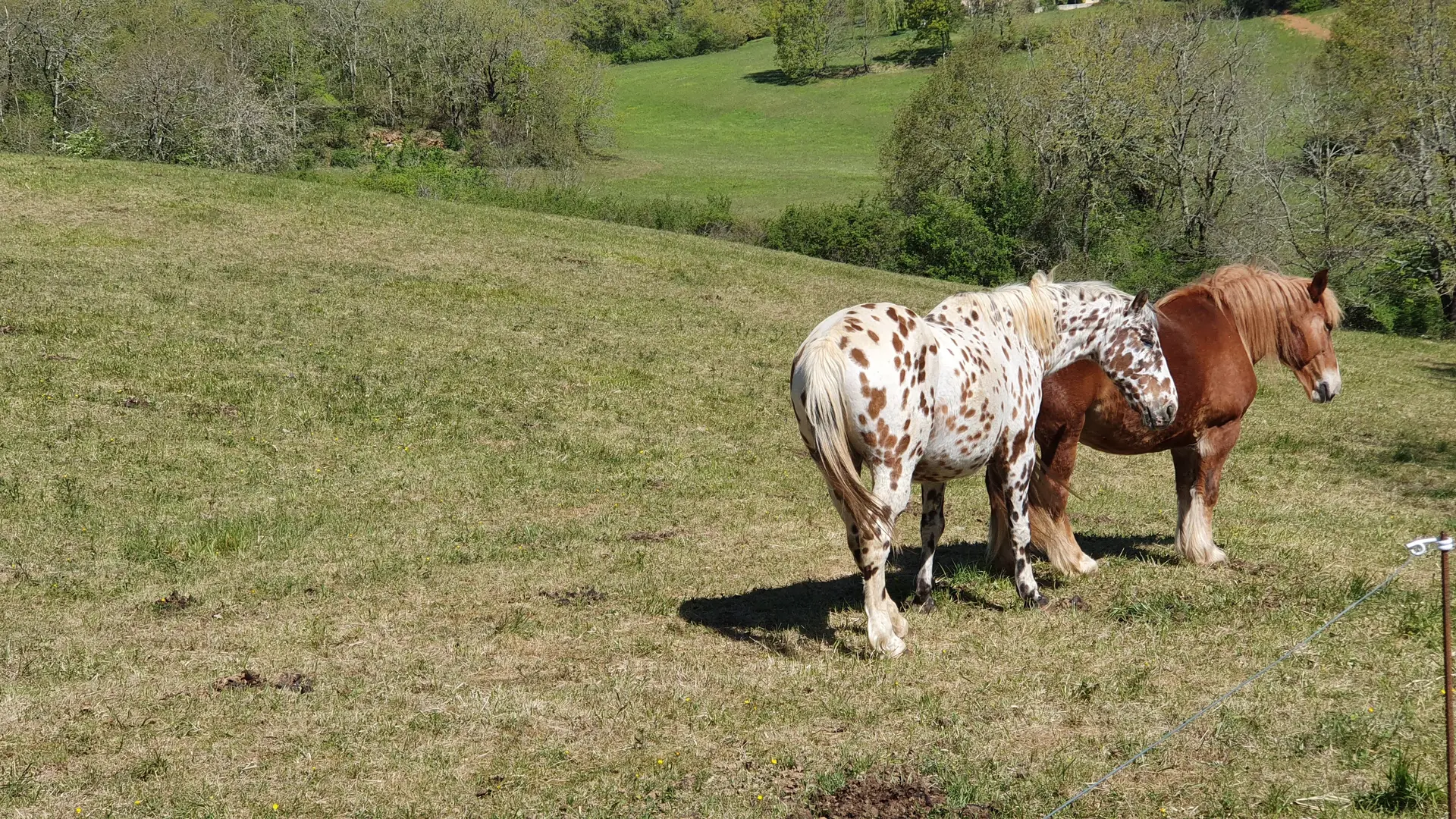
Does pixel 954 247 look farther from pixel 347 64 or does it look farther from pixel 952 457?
pixel 347 64

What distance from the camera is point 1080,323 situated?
9.09 meters

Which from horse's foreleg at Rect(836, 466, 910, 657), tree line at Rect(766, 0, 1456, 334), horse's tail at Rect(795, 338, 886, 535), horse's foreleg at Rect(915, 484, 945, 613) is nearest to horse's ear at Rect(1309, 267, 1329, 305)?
horse's foreleg at Rect(915, 484, 945, 613)

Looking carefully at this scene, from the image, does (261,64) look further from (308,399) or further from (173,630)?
(173,630)

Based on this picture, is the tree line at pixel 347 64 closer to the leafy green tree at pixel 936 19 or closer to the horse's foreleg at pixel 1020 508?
the leafy green tree at pixel 936 19

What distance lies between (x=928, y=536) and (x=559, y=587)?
3495mm

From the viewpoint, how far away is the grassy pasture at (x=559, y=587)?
20.0 ft

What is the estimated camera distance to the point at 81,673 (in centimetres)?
782

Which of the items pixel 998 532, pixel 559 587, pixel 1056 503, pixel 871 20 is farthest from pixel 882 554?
pixel 871 20

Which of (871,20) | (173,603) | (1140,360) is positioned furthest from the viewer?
(871,20)

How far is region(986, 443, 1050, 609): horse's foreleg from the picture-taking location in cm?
868

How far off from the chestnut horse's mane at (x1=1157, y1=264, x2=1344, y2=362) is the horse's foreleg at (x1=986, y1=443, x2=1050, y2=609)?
8.89 feet

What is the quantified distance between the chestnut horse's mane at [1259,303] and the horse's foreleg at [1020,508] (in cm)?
271

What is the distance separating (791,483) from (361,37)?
6519cm

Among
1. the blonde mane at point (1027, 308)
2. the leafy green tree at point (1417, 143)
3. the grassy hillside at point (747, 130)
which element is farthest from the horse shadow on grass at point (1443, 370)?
the grassy hillside at point (747, 130)
